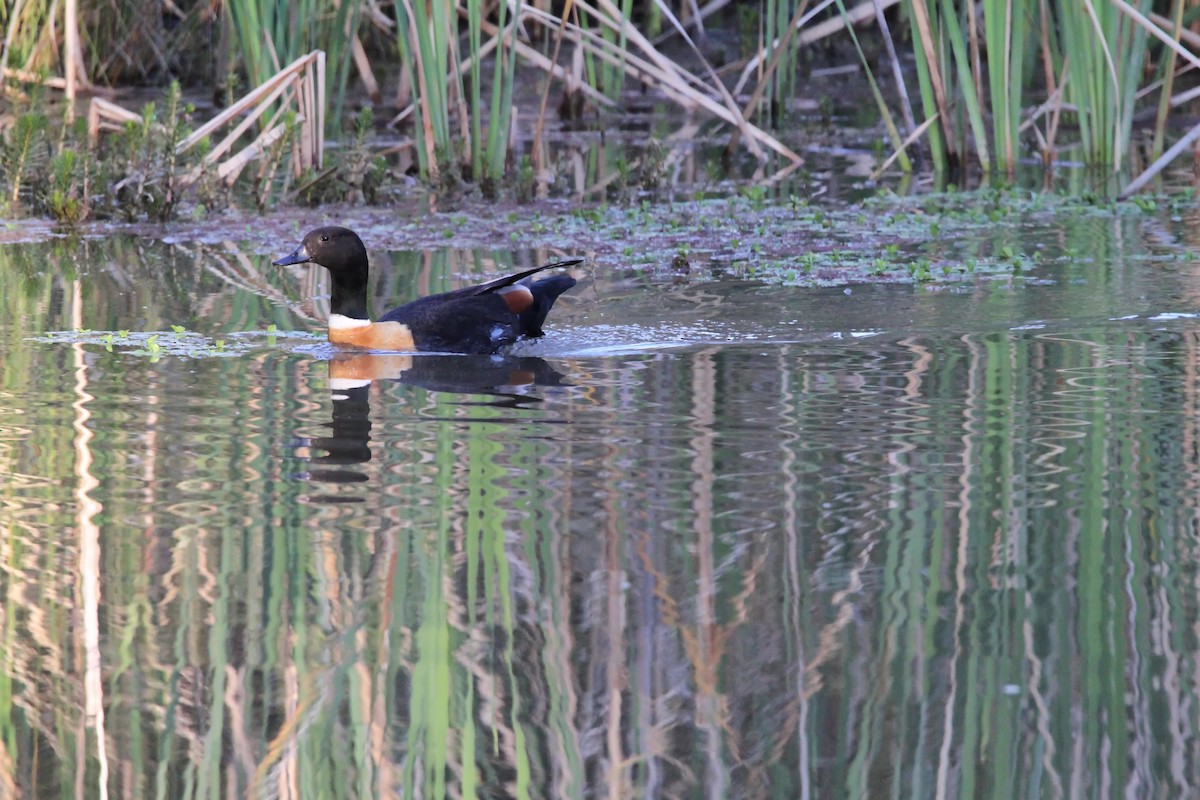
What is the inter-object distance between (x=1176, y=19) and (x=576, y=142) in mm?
5166

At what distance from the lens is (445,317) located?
681 centimetres

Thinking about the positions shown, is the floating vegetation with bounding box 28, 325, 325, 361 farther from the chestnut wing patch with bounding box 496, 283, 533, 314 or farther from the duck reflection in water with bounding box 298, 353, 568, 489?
the chestnut wing patch with bounding box 496, 283, 533, 314

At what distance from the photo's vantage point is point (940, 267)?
8.46m

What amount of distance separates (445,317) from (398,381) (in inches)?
21.9

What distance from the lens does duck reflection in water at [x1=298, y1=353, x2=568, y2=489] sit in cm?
504

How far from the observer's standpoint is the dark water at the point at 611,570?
305 centimetres

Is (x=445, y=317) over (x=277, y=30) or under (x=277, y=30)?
under

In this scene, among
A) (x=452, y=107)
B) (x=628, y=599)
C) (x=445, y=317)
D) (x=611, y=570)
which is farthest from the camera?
(x=452, y=107)

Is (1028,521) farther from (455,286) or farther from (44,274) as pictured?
(44,274)

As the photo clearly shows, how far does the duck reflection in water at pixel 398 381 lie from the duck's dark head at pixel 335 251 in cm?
46

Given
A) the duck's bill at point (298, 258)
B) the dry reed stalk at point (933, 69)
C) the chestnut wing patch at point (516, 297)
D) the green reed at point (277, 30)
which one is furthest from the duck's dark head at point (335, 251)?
the dry reed stalk at point (933, 69)

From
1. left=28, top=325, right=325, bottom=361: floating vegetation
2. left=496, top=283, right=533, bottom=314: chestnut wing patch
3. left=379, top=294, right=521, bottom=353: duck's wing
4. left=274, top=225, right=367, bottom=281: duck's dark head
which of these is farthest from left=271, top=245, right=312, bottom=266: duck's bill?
left=496, top=283, right=533, bottom=314: chestnut wing patch

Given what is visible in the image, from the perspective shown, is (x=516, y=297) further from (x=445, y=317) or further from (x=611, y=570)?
(x=611, y=570)

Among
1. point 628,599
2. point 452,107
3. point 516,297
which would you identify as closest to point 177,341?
point 516,297
